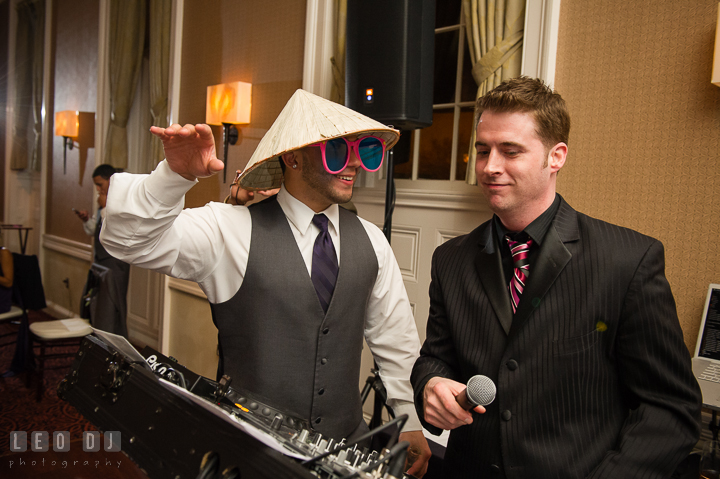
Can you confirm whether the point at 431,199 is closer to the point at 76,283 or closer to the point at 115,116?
the point at 115,116

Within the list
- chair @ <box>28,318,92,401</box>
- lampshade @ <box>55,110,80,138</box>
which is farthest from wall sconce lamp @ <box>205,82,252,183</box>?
lampshade @ <box>55,110,80,138</box>

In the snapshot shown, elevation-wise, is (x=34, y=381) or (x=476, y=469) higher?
(x=476, y=469)

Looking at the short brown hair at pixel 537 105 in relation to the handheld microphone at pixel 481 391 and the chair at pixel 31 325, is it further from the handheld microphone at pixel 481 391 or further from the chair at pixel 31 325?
the chair at pixel 31 325

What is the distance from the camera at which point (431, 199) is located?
8.65 ft

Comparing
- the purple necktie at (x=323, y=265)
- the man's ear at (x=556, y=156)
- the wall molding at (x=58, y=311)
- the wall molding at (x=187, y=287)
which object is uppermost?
the man's ear at (x=556, y=156)

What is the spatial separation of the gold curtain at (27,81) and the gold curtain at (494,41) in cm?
664

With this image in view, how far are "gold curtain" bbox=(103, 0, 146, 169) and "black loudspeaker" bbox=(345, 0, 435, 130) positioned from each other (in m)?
3.55

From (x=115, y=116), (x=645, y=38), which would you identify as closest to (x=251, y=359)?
(x=645, y=38)

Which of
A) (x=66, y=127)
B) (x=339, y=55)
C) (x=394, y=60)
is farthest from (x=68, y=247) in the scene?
(x=394, y=60)

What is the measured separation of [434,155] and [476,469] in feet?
6.32

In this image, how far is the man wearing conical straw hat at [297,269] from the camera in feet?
4.65

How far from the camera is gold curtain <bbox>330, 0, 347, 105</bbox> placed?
2.84 meters

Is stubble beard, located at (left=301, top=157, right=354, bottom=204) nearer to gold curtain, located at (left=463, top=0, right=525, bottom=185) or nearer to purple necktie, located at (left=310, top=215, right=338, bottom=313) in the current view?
purple necktie, located at (left=310, top=215, right=338, bottom=313)

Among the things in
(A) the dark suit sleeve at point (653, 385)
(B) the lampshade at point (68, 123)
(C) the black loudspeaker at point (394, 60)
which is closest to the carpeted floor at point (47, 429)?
(A) the dark suit sleeve at point (653, 385)
